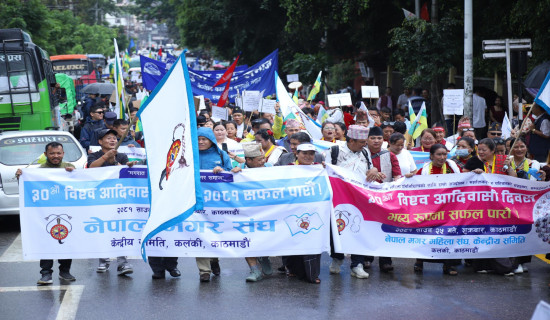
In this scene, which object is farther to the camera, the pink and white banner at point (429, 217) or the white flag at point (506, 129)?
the white flag at point (506, 129)

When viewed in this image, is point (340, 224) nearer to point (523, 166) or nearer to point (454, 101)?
point (523, 166)

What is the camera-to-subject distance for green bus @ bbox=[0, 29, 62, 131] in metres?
18.5

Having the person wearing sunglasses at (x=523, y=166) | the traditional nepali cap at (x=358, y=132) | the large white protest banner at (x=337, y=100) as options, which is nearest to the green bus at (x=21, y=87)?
the large white protest banner at (x=337, y=100)

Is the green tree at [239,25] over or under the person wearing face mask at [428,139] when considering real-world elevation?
over

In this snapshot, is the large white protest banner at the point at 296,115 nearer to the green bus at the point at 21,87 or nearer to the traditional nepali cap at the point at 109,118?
the traditional nepali cap at the point at 109,118

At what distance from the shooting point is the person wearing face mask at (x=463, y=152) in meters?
9.54

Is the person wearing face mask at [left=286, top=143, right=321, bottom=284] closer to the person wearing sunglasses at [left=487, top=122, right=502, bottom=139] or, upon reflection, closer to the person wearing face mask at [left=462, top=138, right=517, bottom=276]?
the person wearing face mask at [left=462, top=138, right=517, bottom=276]

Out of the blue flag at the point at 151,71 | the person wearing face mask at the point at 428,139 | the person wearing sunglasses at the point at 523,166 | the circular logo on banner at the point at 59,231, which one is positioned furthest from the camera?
the blue flag at the point at 151,71

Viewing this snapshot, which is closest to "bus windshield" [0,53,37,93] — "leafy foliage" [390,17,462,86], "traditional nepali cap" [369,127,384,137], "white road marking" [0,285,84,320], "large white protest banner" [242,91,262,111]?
"large white protest banner" [242,91,262,111]

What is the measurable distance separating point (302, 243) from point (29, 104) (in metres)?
12.0

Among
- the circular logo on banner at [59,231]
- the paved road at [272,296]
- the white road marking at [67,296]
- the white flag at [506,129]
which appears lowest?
the paved road at [272,296]

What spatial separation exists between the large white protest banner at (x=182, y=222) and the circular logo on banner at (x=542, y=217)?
2.29 meters

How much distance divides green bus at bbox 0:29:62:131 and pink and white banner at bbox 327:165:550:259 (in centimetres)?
1169

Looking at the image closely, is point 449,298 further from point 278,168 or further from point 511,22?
point 511,22
